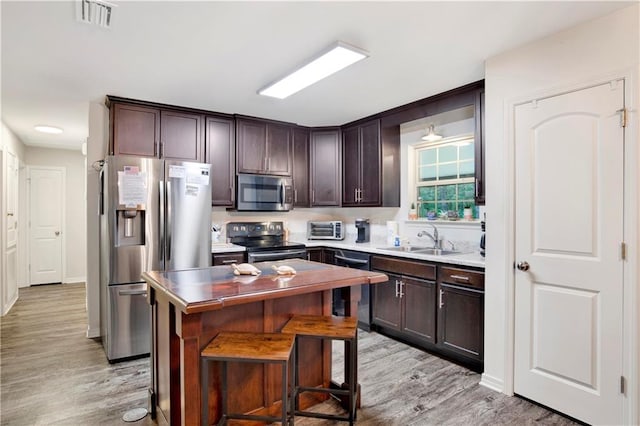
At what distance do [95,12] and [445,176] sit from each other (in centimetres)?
330

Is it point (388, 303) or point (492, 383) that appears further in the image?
point (388, 303)

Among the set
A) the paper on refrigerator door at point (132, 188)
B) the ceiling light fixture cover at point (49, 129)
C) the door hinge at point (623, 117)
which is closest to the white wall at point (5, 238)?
the ceiling light fixture cover at point (49, 129)

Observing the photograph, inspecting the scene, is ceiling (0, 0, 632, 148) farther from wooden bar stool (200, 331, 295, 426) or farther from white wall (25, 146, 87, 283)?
white wall (25, 146, 87, 283)

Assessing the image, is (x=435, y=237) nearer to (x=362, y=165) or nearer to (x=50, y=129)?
(x=362, y=165)

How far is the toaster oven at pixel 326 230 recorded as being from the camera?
4.69 metres

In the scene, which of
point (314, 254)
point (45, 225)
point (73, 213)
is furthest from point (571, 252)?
point (45, 225)

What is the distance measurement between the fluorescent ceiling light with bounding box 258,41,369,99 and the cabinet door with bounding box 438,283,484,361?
1979 millimetres

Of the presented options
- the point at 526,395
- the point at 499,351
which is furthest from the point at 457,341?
the point at 526,395

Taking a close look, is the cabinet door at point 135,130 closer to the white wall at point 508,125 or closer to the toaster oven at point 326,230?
the toaster oven at point 326,230

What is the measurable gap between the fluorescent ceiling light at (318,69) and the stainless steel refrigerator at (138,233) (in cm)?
111

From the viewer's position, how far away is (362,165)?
4363mm

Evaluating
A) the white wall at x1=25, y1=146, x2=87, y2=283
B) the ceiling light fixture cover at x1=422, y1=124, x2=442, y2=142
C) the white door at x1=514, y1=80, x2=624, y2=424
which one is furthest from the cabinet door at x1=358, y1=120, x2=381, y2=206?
the white wall at x1=25, y1=146, x2=87, y2=283

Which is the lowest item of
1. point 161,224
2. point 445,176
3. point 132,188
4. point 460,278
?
point 460,278

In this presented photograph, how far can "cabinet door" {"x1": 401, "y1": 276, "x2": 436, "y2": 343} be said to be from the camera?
3.14 m
